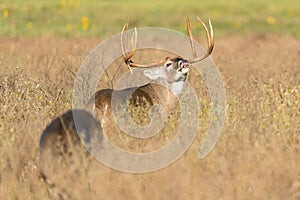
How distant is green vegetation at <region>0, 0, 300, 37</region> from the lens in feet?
77.9

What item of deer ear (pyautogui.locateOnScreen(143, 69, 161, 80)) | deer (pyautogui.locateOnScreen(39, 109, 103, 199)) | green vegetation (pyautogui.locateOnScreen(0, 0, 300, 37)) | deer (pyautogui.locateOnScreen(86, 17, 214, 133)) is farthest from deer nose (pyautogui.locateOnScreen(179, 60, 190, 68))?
green vegetation (pyautogui.locateOnScreen(0, 0, 300, 37))

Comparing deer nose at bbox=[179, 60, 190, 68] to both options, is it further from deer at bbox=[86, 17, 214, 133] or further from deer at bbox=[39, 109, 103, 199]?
deer at bbox=[39, 109, 103, 199]

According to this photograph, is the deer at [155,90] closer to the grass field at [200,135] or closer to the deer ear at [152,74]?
the deer ear at [152,74]

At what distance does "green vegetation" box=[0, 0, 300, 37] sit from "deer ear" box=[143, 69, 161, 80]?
10.3m

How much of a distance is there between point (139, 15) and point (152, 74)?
66.8 ft

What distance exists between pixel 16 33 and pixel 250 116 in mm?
14244

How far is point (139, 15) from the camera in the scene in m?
29.9

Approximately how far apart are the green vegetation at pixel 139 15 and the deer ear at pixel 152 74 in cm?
1032

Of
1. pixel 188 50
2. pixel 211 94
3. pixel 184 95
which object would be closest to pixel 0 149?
pixel 184 95

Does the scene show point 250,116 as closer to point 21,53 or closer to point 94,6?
point 21,53

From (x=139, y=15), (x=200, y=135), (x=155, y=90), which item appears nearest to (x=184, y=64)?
(x=155, y=90)

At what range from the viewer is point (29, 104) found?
8242 millimetres

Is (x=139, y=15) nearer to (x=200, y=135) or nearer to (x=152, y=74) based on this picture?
(x=152, y=74)

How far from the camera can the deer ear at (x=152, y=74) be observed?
32.0ft
